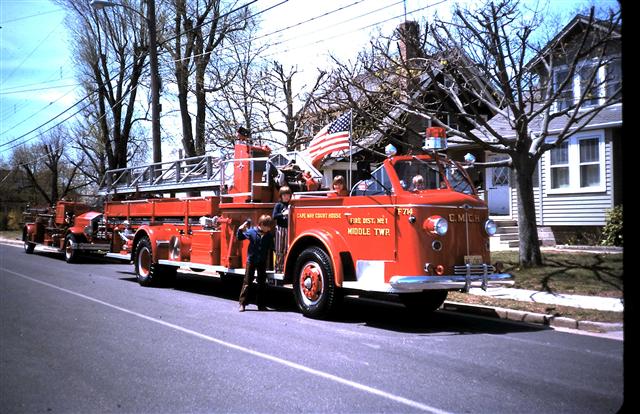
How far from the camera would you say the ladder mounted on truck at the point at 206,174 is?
36.0 feet

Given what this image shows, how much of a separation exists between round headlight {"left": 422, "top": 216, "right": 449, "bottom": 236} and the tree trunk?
18.4 ft

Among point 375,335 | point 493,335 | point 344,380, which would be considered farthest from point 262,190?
point 344,380

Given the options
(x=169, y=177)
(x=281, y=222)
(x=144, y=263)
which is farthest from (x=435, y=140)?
(x=144, y=263)

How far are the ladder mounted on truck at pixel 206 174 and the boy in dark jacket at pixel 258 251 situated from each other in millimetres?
1085

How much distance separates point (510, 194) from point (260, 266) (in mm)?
13796

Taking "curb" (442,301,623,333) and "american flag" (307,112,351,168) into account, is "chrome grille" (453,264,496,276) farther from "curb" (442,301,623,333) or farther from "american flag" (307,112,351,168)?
"american flag" (307,112,351,168)

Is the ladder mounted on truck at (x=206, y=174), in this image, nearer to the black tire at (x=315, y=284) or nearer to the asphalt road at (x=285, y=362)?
the black tire at (x=315, y=284)

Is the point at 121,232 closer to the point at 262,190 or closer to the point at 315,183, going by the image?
the point at 262,190

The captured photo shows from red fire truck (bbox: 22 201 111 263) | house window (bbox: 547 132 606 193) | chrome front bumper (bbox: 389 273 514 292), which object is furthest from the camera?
red fire truck (bbox: 22 201 111 263)

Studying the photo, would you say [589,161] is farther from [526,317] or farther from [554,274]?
[526,317]

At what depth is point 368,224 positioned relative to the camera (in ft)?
27.9

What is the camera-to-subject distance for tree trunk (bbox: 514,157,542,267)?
12641mm

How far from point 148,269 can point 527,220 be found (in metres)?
9.14

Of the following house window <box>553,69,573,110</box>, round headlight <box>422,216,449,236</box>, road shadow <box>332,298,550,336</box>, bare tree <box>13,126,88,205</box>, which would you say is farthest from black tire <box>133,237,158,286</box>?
bare tree <box>13,126,88,205</box>
